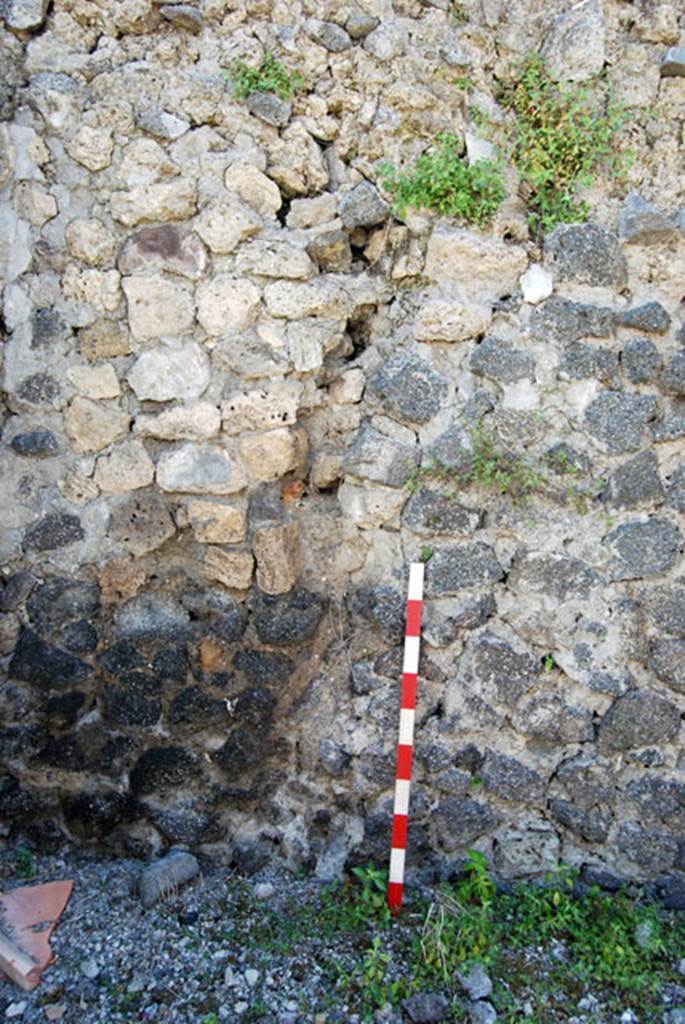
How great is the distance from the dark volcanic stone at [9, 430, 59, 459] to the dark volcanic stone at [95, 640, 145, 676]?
0.72 metres

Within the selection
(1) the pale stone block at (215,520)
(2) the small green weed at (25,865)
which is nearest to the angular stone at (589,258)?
(1) the pale stone block at (215,520)

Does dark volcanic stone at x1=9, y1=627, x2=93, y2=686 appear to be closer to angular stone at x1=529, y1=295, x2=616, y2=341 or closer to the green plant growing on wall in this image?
angular stone at x1=529, y1=295, x2=616, y2=341

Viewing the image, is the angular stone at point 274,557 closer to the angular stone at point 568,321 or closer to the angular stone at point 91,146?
the angular stone at point 568,321

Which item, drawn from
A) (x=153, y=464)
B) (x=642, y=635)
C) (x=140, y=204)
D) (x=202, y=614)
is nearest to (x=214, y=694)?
(x=202, y=614)

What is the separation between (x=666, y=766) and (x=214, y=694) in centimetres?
158

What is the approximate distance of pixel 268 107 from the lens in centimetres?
292

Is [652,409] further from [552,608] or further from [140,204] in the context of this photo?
[140,204]

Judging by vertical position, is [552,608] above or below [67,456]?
below

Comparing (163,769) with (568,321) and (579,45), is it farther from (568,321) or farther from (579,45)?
(579,45)

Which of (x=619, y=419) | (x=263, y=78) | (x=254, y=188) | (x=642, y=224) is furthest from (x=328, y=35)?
(x=619, y=419)

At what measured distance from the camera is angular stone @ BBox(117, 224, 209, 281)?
292 centimetres

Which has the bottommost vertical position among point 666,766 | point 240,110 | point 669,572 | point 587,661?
point 666,766

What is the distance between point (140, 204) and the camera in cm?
290

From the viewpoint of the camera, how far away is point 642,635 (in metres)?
Answer: 2.92
